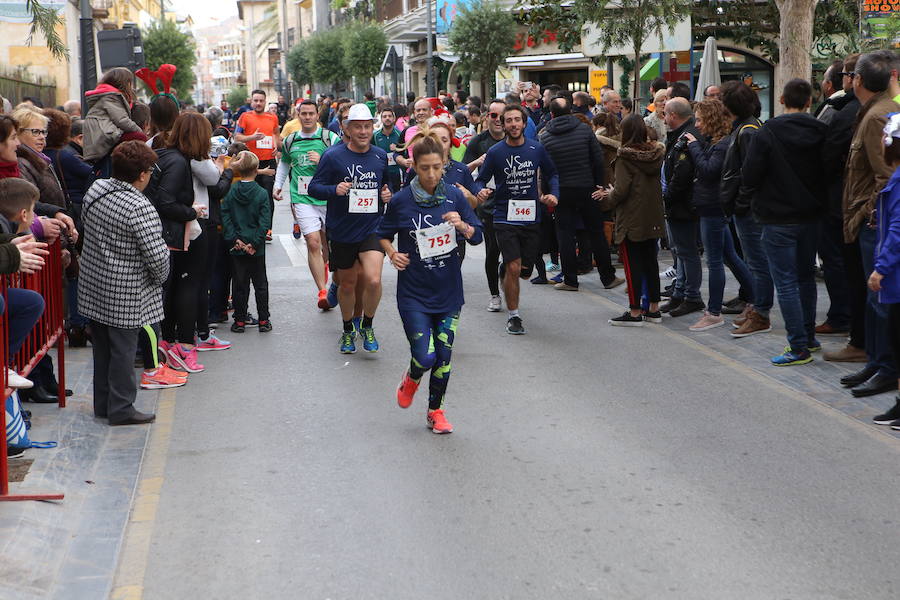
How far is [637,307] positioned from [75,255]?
4945mm

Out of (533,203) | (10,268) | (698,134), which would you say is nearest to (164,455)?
(10,268)

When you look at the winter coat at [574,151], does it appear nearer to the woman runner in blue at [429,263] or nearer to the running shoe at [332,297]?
the running shoe at [332,297]

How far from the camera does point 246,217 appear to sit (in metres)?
10.9

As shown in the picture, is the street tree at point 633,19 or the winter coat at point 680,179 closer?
the winter coat at point 680,179

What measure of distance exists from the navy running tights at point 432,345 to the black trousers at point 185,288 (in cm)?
259

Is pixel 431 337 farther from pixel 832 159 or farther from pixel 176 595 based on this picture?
pixel 832 159

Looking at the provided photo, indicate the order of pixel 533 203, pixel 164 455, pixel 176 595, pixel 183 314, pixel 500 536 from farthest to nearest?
pixel 533 203 → pixel 183 314 → pixel 164 455 → pixel 500 536 → pixel 176 595

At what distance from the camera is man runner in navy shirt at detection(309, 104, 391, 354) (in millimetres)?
9523

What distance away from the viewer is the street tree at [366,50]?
53.0 metres

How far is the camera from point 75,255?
337 inches

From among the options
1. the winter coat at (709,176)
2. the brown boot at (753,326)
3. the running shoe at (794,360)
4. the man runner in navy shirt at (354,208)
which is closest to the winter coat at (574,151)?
the winter coat at (709,176)

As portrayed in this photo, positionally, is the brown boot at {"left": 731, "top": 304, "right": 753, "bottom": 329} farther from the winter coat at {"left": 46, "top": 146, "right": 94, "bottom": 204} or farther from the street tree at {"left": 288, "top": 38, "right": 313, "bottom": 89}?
the street tree at {"left": 288, "top": 38, "right": 313, "bottom": 89}

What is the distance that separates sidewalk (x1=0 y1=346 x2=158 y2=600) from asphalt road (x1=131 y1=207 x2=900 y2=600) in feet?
0.76

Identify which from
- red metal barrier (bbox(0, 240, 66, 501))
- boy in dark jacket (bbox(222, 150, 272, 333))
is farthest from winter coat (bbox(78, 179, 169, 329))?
boy in dark jacket (bbox(222, 150, 272, 333))
